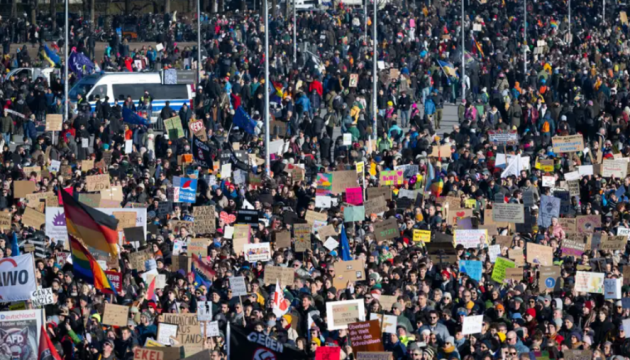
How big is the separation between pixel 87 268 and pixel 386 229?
5.82 meters

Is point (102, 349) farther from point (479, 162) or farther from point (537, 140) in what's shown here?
point (537, 140)

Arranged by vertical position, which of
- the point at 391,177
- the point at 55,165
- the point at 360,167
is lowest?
the point at 391,177

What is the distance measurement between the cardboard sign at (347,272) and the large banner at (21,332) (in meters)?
4.81

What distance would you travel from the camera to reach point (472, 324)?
16891 mm

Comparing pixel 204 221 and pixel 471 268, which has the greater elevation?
pixel 204 221

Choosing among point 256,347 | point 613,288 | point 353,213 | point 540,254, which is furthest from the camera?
point 353,213

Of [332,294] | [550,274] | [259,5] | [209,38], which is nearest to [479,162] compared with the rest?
Result: [550,274]

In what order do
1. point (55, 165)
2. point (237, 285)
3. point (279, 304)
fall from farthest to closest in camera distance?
point (55, 165), point (237, 285), point (279, 304)

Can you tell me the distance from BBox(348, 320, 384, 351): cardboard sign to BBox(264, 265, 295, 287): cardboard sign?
2827mm

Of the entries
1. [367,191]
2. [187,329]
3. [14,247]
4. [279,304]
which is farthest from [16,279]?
[367,191]

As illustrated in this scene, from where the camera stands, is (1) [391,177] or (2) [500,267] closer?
(2) [500,267]

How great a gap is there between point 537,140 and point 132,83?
38.4 feet

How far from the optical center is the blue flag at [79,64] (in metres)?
40.9

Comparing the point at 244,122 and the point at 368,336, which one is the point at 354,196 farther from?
the point at 368,336
